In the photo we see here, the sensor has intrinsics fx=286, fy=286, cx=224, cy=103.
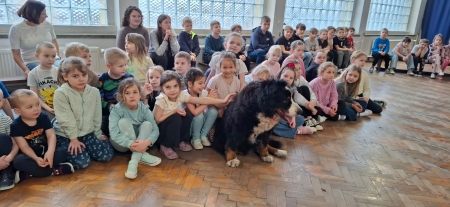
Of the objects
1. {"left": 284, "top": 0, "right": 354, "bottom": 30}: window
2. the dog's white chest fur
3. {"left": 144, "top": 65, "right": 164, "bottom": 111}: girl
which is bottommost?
the dog's white chest fur

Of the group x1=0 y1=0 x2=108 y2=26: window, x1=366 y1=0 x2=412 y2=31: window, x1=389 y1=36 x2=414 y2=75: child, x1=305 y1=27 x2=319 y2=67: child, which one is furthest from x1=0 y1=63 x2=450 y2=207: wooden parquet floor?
x1=366 y1=0 x2=412 y2=31: window

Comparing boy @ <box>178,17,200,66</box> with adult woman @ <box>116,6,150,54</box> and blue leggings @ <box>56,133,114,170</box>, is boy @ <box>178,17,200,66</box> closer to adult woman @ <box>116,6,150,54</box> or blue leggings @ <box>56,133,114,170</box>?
adult woman @ <box>116,6,150,54</box>

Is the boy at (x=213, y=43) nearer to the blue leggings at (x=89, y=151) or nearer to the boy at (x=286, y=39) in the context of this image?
the boy at (x=286, y=39)

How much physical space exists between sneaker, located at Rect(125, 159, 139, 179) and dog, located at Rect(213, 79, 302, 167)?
785 millimetres

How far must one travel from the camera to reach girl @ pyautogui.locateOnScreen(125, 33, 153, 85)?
10.7 ft

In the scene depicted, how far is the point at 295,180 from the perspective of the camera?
2354 millimetres

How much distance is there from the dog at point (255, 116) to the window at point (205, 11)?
3874 millimetres

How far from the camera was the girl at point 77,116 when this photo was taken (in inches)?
90.4

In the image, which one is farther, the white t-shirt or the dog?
the white t-shirt

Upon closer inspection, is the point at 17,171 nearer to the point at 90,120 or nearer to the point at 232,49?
the point at 90,120

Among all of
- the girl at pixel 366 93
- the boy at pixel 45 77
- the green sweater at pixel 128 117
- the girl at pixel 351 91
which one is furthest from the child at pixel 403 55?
the boy at pixel 45 77

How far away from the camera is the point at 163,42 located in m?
4.18

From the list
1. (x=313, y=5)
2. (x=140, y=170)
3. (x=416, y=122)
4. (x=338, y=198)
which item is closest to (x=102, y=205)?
(x=140, y=170)

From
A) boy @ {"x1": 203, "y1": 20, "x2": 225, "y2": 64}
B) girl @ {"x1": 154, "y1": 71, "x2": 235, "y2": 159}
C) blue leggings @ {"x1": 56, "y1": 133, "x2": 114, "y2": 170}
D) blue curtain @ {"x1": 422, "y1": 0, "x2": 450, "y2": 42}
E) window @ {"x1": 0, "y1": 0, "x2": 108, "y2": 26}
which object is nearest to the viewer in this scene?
blue leggings @ {"x1": 56, "y1": 133, "x2": 114, "y2": 170}
